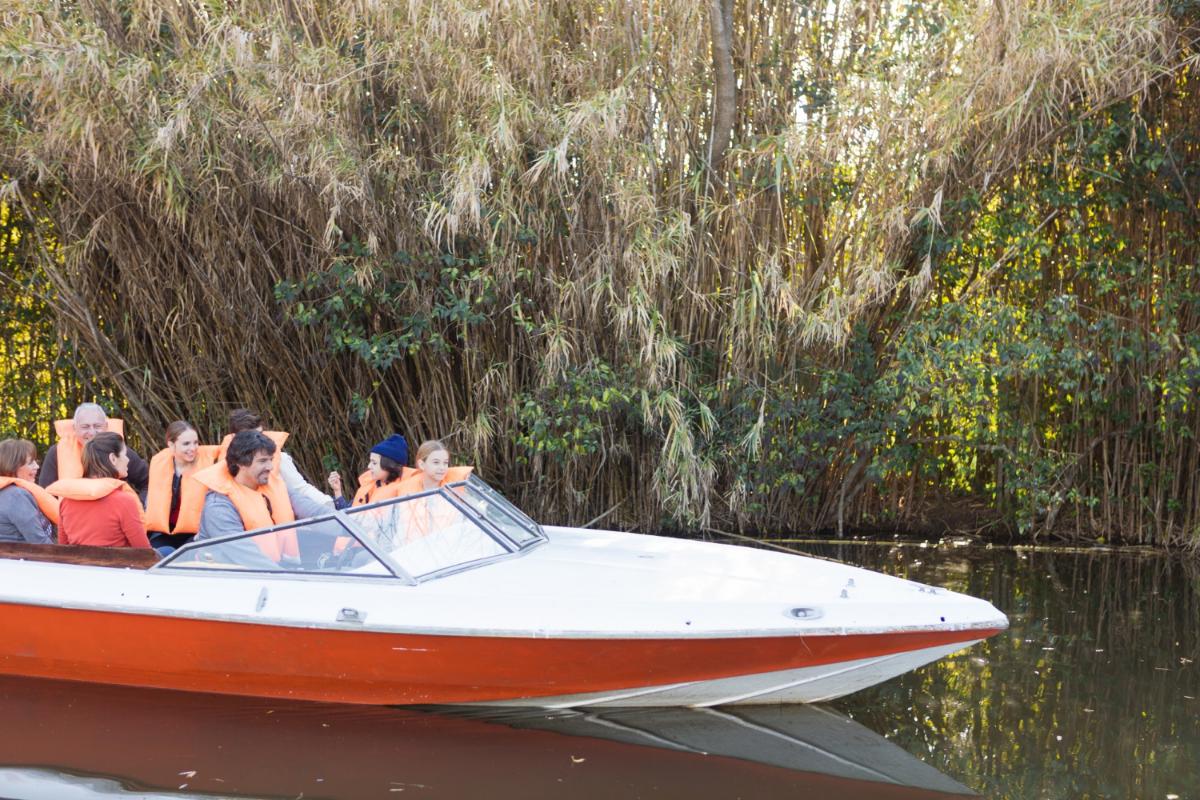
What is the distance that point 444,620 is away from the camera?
12.1 feet

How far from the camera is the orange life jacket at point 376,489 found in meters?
4.71

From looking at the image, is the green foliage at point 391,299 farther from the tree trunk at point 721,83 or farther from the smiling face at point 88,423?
the tree trunk at point 721,83

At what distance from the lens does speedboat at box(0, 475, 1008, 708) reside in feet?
12.1

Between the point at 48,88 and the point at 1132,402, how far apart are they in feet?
20.6

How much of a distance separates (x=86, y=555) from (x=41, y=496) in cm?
56

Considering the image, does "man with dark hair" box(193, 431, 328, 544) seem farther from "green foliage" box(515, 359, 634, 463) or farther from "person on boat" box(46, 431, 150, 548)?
"green foliage" box(515, 359, 634, 463)

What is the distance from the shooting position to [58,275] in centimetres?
675

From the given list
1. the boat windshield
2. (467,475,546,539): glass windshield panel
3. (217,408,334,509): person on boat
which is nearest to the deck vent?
the boat windshield

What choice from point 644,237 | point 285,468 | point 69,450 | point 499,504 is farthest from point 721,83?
point 69,450

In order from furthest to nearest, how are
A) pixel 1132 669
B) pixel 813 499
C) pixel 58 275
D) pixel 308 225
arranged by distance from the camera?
pixel 813 499 → pixel 58 275 → pixel 308 225 → pixel 1132 669

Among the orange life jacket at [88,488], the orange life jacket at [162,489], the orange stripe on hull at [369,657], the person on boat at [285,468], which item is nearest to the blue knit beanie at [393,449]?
the person on boat at [285,468]

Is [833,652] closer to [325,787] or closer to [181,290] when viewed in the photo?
[325,787]

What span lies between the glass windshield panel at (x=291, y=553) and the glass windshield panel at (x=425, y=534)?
7 cm

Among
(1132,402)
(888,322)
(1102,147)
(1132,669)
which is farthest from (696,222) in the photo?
(1132,669)
